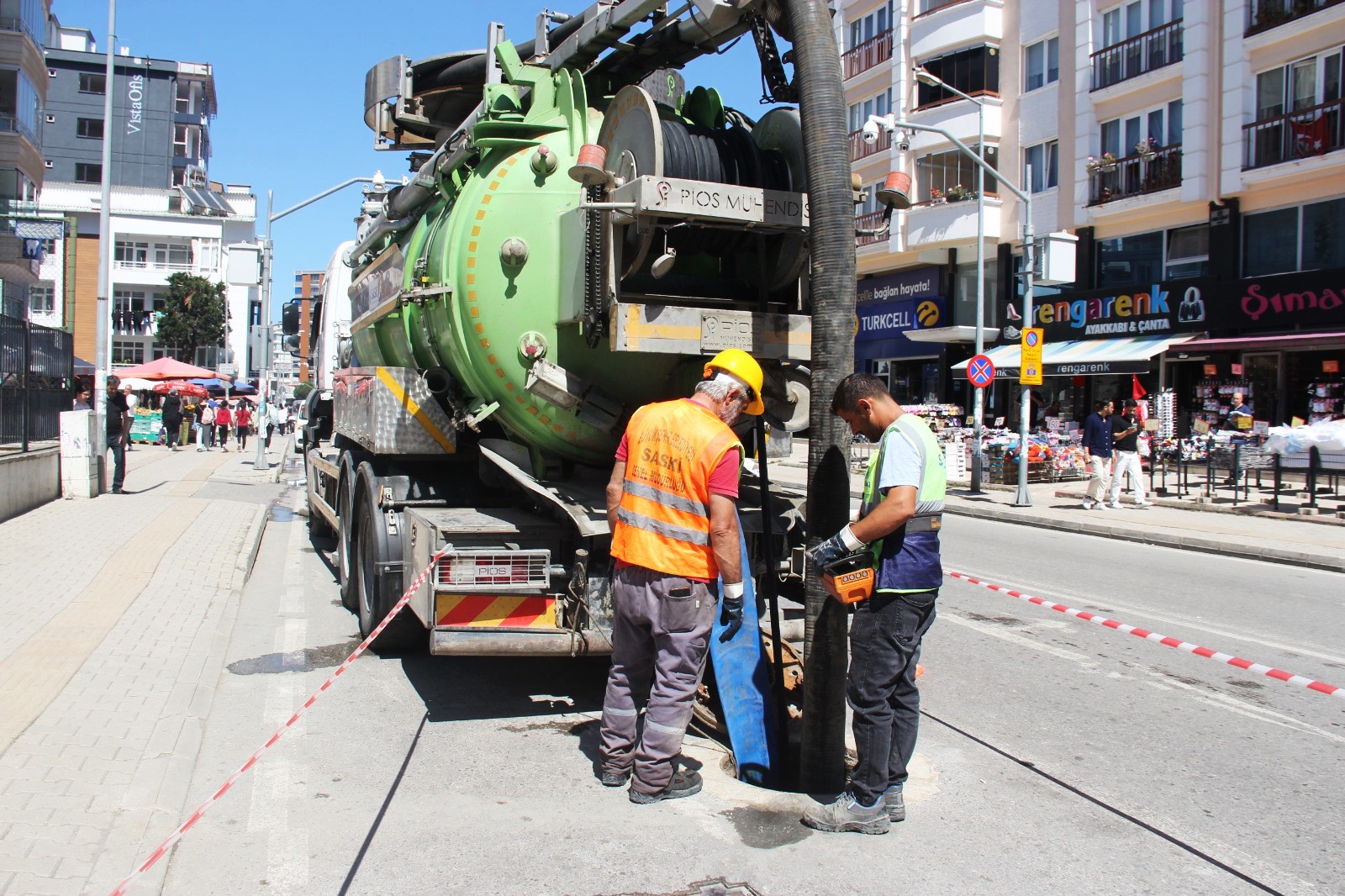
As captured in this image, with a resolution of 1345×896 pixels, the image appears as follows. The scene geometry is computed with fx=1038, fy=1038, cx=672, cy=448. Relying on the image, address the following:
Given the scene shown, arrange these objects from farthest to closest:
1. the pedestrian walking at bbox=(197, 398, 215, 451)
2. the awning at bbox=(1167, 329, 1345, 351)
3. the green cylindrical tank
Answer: the pedestrian walking at bbox=(197, 398, 215, 451)
the awning at bbox=(1167, 329, 1345, 351)
the green cylindrical tank

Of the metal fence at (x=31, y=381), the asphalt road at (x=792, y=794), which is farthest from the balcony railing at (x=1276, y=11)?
the metal fence at (x=31, y=381)

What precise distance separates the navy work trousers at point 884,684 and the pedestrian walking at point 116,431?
47.9 feet

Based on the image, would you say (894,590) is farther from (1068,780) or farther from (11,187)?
(11,187)

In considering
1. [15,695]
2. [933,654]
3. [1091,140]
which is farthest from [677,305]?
[1091,140]

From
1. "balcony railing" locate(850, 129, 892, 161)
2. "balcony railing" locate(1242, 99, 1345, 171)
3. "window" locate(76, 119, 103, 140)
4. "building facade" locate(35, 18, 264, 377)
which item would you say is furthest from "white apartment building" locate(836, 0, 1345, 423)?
"window" locate(76, 119, 103, 140)

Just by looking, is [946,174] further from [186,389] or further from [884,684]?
[884,684]

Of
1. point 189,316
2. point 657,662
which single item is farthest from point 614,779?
point 189,316

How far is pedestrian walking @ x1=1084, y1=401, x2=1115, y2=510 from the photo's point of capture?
16422mm

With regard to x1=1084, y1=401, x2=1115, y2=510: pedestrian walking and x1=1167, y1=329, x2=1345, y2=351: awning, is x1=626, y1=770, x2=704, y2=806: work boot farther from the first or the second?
x1=1167, y1=329, x2=1345, y2=351: awning

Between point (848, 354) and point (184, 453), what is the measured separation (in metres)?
29.5

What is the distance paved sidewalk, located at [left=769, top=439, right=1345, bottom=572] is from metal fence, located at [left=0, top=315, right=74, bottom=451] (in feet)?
32.2

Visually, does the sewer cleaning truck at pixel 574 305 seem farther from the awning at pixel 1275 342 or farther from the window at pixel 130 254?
the window at pixel 130 254

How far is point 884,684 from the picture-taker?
13.3 feet

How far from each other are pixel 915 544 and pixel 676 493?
1.00 meters
